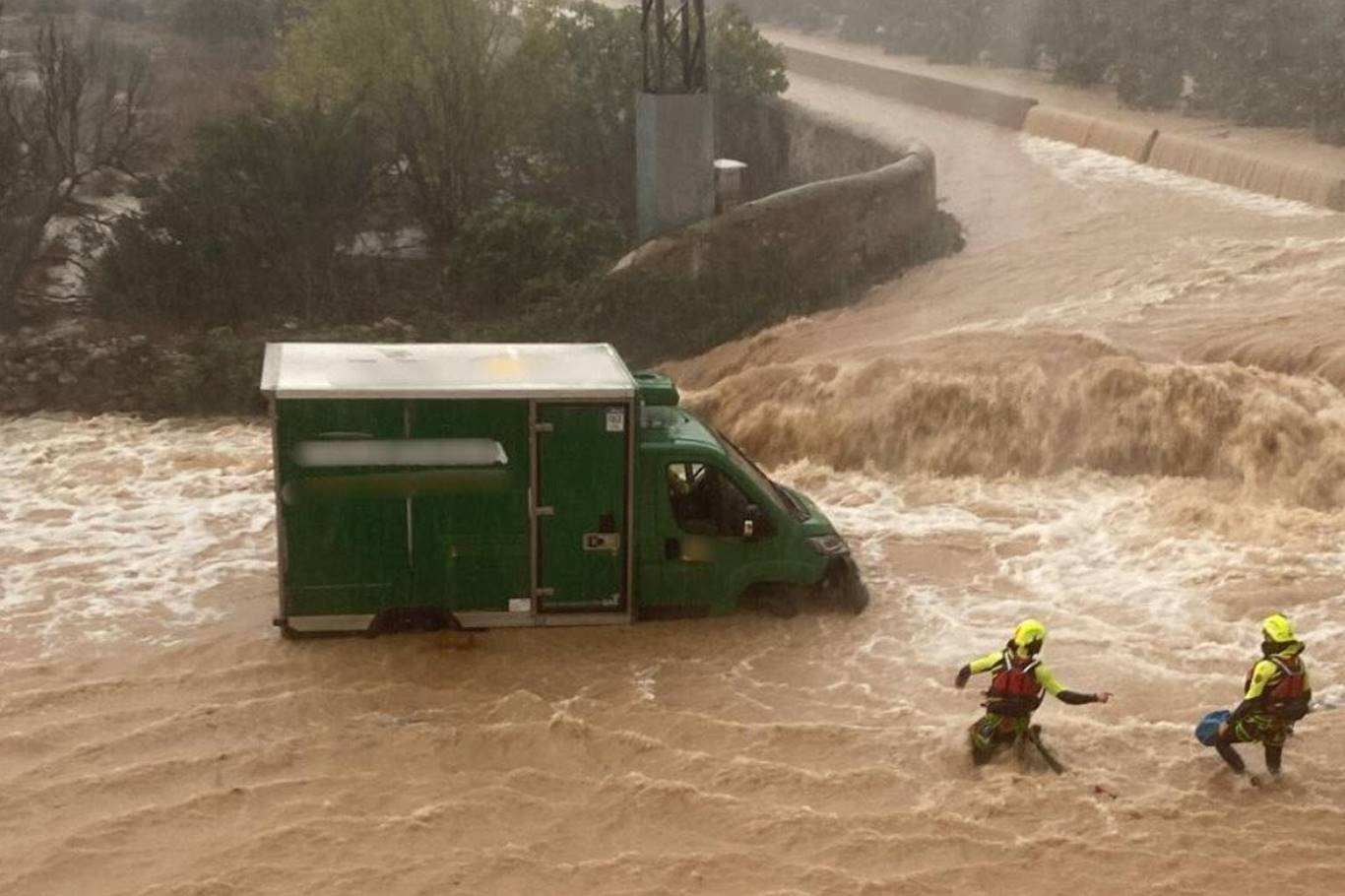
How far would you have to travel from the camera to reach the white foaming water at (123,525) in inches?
523

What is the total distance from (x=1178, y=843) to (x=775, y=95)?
27515mm

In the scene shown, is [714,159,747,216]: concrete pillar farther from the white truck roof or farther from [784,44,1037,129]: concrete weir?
[784,44,1037,129]: concrete weir

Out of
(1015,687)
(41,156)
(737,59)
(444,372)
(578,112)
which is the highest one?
(737,59)

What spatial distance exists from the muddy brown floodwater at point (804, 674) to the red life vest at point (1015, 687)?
→ 523 millimetres

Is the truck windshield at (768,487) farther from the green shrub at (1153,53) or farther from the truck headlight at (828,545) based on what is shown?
the green shrub at (1153,53)

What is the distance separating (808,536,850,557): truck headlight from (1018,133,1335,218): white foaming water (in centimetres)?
1774

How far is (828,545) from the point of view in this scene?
12688 millimetres

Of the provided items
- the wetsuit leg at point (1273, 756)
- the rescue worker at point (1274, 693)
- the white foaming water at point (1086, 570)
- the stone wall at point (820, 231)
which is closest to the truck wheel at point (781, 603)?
the white foaming water at point (1086, 570)

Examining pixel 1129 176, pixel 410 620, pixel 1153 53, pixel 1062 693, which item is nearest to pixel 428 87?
pixel 1129 176

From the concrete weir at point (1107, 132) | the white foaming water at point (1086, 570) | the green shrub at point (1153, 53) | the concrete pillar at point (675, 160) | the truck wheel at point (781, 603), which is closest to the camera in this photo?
the white foaming water at point (1086, 570)

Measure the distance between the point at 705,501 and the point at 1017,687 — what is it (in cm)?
343

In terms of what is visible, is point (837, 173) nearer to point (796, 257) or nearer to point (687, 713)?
point (796, 257)

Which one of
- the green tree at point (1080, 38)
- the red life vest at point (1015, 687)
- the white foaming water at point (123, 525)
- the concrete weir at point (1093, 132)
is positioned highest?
the green tree at point (1080, 38)

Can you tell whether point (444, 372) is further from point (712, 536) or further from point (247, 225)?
point (247, 225)
